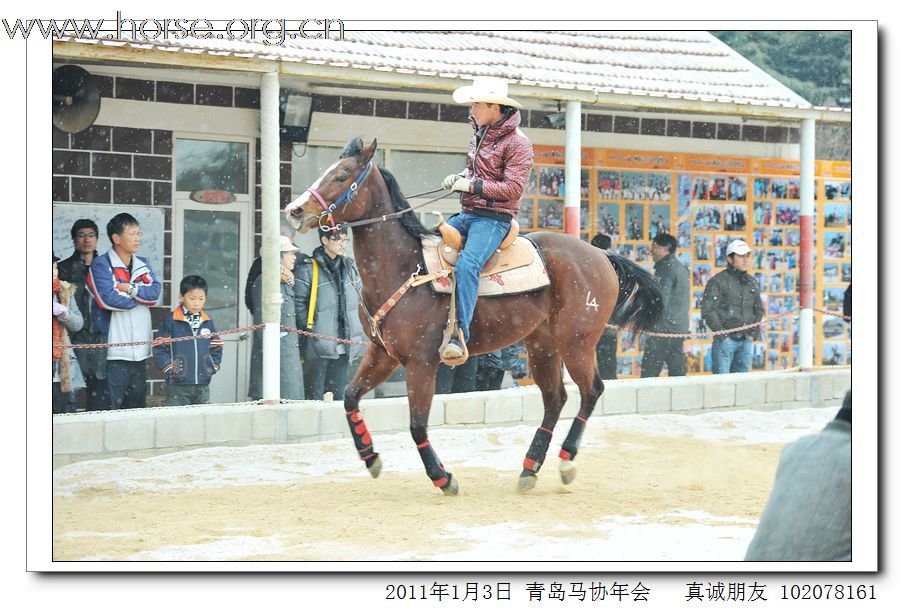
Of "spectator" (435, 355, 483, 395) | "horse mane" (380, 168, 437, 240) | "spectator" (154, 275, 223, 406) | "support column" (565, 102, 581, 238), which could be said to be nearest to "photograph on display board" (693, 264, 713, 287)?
"support column" (565, 102, 581, 238)

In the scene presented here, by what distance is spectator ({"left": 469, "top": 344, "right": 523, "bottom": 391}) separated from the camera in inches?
425

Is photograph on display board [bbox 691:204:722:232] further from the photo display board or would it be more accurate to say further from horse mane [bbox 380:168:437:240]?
horse mane [bbox 380:168:437:240]

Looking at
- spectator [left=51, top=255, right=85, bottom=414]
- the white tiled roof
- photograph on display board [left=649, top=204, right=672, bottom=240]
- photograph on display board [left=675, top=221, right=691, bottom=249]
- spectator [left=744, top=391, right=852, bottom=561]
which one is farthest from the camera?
photograph on display board [left=675, top=221, right=691, bottom=249]

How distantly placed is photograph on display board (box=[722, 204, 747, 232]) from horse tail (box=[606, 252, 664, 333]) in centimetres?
521

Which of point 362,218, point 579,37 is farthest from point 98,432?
point 579,37

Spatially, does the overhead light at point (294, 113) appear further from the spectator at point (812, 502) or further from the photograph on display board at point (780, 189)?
the spectator at point (812, 502)

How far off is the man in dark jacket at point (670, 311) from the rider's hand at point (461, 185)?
5.55m

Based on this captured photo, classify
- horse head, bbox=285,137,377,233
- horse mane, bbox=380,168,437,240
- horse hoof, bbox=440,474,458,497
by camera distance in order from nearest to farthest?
horse head, bbox=285,137,377,233
horse hoof, bbox=440,474,458,497
horse mane, bbox=380,168,437,240

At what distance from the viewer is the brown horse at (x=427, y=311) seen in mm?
7219

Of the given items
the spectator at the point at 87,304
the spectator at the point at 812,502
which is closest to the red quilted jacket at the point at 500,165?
the spectator at the point at 87,304

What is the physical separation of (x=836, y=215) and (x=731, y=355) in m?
3.25

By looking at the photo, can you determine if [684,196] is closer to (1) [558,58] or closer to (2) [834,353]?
(1) [558,58]

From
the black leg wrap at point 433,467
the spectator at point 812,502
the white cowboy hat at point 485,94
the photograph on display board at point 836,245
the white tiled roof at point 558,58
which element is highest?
the white tiled roof at point 558,58

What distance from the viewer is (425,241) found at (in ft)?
24.6
